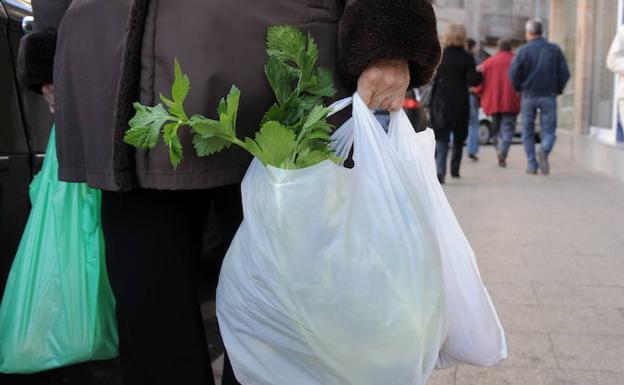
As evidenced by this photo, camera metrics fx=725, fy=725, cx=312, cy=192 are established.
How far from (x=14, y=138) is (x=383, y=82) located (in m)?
1.42

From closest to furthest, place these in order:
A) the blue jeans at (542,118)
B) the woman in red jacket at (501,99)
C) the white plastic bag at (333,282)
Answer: the white plastic bag at (333,282)
the blue jeans at (542,118)
the woman in red jacket at (501,99)

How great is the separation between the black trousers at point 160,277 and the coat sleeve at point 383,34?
42cm

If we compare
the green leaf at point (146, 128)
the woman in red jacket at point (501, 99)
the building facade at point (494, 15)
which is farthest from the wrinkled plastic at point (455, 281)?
the building facade at point (494, 15)

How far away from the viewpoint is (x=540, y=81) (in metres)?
8.99

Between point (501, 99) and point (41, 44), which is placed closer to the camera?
point (41, 44)

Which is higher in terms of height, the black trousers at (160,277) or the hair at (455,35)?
the hair at (455,35)

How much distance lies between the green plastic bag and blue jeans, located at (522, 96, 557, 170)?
786cm

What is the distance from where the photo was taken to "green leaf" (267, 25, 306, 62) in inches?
58.9

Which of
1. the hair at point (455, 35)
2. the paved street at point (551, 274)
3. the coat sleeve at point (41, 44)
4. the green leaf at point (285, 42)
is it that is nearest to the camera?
the green leaf at point (285, 42)

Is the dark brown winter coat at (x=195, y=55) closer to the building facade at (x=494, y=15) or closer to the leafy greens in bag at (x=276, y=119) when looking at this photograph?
the leafy greens in bag at (x=276, y=119)

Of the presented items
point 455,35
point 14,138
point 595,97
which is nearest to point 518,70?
point 455,35

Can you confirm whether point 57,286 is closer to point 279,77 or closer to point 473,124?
point 279,77

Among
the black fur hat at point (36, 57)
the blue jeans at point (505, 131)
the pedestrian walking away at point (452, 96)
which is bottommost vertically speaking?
the blue jeans at point (505, 131)

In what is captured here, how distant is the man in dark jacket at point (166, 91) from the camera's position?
1529 millimetres
